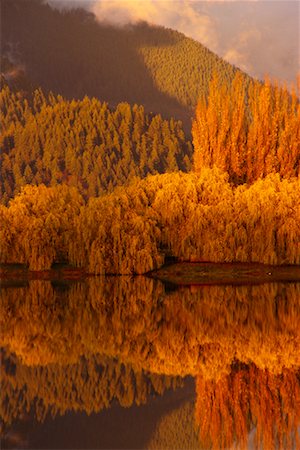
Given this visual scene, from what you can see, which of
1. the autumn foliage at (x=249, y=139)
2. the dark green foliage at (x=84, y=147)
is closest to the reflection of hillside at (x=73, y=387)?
the autumn foliage at (x=249, y=139)

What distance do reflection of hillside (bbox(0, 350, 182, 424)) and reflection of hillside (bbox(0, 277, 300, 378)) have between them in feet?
2.23

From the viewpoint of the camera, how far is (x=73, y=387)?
49.5 ft

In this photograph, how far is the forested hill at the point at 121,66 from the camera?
562 ft

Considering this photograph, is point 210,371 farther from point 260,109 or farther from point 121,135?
point 121,135

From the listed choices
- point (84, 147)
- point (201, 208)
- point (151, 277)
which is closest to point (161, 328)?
point (151, 277)

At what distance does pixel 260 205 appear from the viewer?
47.3 m

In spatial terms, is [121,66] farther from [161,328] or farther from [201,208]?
[161,328]

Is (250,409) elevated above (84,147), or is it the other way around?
(84,147)

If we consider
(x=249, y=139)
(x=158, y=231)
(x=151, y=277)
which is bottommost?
(x=151, y=277)

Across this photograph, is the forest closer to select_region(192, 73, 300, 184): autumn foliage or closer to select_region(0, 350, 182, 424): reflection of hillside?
select_region(192, 73, 300, 184): autumn foliage

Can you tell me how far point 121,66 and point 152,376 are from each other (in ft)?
578

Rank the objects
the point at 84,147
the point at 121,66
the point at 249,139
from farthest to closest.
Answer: the point at 121,66, the point at 84,147, the point at 249,139

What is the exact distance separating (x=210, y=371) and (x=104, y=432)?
4440 mm

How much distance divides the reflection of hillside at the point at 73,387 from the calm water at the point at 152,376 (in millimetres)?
26
